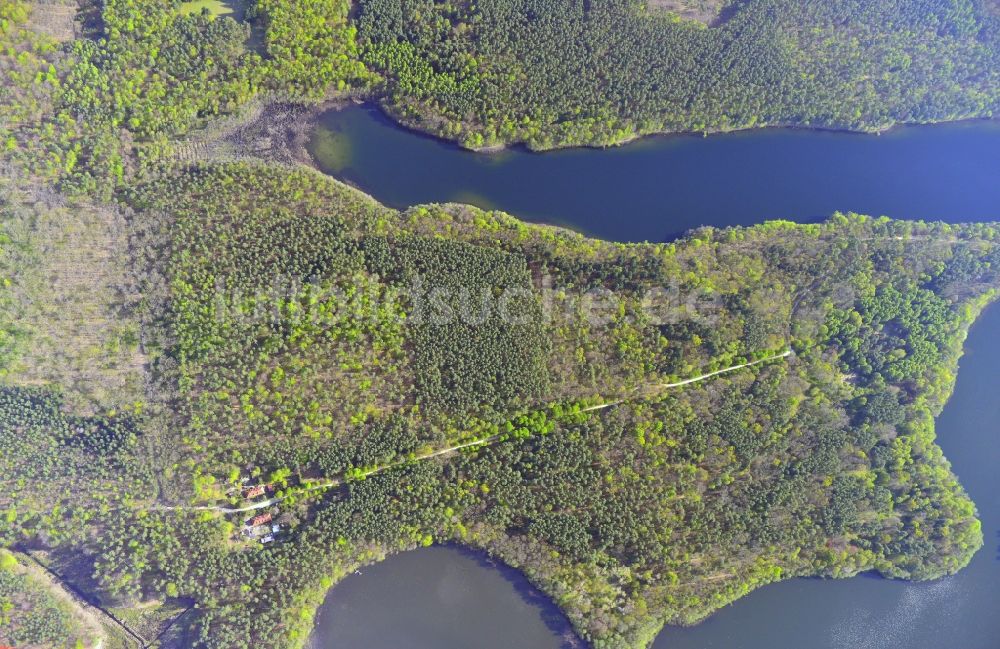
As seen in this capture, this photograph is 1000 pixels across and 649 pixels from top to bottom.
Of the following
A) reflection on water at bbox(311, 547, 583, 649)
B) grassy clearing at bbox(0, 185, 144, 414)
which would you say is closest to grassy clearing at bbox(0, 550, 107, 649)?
grassy clearing at bbox(0, 185, 144, 414)

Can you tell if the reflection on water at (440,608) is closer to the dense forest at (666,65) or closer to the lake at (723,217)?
the lake at (723,217)

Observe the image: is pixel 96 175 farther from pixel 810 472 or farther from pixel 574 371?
pixel 810 472

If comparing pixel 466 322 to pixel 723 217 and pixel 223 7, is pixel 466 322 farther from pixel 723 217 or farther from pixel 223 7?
pixel 223 7

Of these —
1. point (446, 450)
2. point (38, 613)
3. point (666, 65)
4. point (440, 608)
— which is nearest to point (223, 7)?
point (666, 65)

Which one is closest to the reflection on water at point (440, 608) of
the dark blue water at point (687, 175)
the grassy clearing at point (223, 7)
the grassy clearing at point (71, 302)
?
the grassy clearing at point (71, 302)

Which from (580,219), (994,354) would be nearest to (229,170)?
(580,219)

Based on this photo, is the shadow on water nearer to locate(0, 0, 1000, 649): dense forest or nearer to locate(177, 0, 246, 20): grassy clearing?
locate(0, 0, 1000, 649): dense forest
